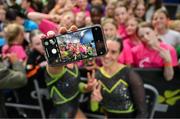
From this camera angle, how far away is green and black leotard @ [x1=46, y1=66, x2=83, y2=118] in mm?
3209

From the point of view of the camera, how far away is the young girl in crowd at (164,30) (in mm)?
4617

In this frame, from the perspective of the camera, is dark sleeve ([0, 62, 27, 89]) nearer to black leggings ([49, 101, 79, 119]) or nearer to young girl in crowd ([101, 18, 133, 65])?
black leggings ([49, 101, 79, 119])

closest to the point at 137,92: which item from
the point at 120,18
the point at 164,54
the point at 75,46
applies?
the point at 164,54

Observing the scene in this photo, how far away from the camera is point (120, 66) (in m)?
3.41

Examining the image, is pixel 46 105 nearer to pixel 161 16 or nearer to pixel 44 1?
pixel 161 16

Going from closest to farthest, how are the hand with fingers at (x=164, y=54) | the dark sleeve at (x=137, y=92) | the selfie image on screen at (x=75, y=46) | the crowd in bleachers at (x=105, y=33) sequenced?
the selfie image on screen at (x=75, y=46) < the dark sleeve at (x=137, y=92) < the hand with fingers at (x=164, y=54) < the crowd in bleachers at (x=105, y=33)

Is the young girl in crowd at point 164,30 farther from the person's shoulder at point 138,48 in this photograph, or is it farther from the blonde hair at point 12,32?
the blonde hair at point 12,32

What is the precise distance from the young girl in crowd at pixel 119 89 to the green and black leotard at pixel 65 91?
18 centimetres

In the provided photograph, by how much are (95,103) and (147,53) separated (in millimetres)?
953

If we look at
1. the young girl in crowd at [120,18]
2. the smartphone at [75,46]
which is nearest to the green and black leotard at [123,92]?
the smartphone at [75,46]

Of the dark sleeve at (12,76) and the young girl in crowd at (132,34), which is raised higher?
the dark sleeve at (12,76)

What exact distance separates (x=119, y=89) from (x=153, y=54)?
77cm

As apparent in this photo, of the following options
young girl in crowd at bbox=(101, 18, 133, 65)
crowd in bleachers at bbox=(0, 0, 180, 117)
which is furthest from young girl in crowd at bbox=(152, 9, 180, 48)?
young girl in crowd at bbox=(101, 18, 133, 65)

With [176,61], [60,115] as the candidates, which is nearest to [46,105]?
[60,115]
